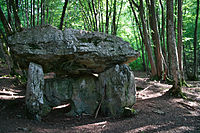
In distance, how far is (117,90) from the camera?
4.96 meters

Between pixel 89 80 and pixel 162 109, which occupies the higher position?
pixel 89 80

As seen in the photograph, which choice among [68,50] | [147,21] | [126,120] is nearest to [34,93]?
[68,50]

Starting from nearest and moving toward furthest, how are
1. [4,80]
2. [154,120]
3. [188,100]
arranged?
1. [154,120]
2. [188,100]
3. [4,80]

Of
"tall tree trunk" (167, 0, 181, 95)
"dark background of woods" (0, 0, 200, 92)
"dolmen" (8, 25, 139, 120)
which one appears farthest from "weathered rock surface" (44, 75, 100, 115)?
"tall tree trunk" (167, 0, 181, 95)

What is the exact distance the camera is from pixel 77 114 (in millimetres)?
5266

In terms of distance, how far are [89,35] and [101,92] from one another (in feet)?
6.64

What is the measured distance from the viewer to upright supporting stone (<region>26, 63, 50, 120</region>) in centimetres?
439

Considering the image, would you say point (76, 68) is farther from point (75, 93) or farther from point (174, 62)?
point (174, 62)

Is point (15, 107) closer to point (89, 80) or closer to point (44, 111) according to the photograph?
point (44, 111)

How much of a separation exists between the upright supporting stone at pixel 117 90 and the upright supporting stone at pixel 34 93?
6.73ft

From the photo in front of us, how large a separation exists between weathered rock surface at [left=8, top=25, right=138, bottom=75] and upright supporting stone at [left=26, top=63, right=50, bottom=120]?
0.39 meters

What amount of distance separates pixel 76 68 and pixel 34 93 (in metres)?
1.55

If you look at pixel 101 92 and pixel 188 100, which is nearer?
pixel 101 92

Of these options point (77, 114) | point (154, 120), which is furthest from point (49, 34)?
point (154, 120)
